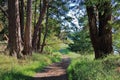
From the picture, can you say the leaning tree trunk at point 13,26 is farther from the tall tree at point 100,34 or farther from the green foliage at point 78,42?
the green foliage at point 78,42

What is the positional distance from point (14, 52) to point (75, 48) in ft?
178

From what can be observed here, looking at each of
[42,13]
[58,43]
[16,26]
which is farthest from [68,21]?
[16,26]

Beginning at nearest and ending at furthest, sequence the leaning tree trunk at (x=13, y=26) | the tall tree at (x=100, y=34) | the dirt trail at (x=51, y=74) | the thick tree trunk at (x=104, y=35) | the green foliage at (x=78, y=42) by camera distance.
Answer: the dirt trail at (x=51, y=74)
the thick tree trunk at (x=104, y=35)
the tall tree at (x=100, y=34)
the leaning tree trunk at (x=13, y=26)
the green foliage at (x=78, y=42)

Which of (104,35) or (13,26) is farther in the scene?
(13,26)

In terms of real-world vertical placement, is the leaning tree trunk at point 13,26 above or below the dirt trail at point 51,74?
above

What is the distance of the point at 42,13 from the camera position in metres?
31.7

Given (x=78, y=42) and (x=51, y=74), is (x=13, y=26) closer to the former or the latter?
(x=51, y=74)

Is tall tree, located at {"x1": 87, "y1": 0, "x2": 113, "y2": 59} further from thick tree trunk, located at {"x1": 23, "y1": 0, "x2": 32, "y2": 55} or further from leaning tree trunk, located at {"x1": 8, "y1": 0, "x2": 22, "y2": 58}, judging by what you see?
thick tree trunk, located at {"x1": 23, "y1": 0, "x2": 32, "y2": 55}

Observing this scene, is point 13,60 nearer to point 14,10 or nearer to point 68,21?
point 14,10

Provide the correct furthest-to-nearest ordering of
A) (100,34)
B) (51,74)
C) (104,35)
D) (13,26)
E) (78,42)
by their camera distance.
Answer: (78,42), (13,26), (100,34), (104,35), (51,74)

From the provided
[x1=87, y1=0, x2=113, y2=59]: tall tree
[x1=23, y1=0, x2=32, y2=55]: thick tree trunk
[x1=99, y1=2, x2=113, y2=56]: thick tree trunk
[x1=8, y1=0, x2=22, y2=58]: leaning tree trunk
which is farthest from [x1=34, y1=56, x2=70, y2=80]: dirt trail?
[x1=23, y1=0, x2=32, y2=55]: thick tree trunk

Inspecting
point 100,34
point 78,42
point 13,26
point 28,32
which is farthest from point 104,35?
point 78,42

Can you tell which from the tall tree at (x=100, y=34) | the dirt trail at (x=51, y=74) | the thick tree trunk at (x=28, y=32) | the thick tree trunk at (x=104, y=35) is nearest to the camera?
the dirt trail at (x=51, y=74)

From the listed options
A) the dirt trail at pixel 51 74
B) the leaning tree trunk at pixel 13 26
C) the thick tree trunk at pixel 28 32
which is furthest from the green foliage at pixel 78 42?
the leaning tree trunk at pixel 13 26
